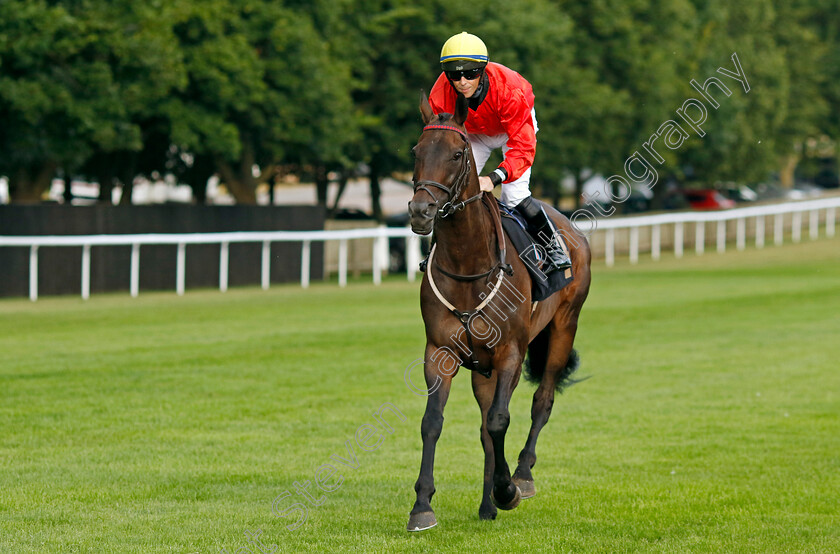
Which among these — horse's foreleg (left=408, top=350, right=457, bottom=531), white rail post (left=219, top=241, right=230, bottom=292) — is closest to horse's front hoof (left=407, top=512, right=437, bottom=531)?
horse's foreleg (left=408, top=350, right=457, bottom=531)

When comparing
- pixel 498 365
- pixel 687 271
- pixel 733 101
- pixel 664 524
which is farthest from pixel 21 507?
pixel 733 101

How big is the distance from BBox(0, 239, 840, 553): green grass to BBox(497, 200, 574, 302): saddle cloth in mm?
1240

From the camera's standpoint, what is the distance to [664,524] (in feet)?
20.6

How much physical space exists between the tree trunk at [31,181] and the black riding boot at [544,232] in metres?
16.4

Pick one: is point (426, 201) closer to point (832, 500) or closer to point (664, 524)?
point (664, 524)

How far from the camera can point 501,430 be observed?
6.18 m

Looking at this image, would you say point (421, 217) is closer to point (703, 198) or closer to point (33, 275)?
point (33, 275)

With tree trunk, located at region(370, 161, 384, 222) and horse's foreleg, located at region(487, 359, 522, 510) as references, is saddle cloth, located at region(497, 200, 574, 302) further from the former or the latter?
tree trunk, located at region(370, 161, 384, 222)

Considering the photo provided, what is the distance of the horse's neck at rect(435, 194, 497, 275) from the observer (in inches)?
241

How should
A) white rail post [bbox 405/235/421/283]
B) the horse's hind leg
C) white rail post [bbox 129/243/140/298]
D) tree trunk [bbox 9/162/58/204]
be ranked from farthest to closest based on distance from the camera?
white rail post [bbox 405/235/421/283], tree trunk [bbox 9/162/58/204], white rail post [bbox 129/243/140/298], the horse's hind leg

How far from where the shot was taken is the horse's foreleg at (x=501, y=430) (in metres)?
6.19

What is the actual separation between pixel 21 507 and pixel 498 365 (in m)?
2.71

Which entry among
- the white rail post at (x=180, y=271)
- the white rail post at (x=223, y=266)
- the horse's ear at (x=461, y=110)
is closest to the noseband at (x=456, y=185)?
the horse's ear at (x=461, y=110)

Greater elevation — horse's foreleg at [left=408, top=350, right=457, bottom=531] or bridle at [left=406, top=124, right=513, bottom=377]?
bridle at [left=406, top=124, right=513, bottom=377]
